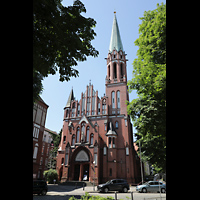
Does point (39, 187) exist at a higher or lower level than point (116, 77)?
lower

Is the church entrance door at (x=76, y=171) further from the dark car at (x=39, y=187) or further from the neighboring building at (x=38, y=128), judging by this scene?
the dark car at (x=39, y=187)

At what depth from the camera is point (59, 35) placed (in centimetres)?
433

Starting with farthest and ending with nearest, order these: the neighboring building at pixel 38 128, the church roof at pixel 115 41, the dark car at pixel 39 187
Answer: the church roof at pixel 115 41 < the neighboring building at pixel 38 128 < the dark car at pixel 39 187

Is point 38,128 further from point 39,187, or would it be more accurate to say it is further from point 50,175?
point 50,175

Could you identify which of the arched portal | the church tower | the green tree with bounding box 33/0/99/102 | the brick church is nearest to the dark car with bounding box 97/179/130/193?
Answer: the brick church

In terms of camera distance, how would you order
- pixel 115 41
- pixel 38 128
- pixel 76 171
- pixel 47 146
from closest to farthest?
pixel 38 128 < pixel 76 171 < pixel 47 146 < pixel 115 41

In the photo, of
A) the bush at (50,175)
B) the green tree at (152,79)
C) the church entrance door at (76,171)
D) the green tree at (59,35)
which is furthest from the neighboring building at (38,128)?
the green tree at (59,35)

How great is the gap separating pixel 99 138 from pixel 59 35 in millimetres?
31009

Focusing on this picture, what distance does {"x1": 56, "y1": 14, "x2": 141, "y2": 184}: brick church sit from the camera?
31.5m

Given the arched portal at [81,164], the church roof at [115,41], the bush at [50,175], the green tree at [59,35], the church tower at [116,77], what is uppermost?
the church roof at [115,41]

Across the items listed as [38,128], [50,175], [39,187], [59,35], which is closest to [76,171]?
[50,175]

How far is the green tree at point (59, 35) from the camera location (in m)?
3.98

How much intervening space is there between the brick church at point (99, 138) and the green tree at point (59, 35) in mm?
25937
